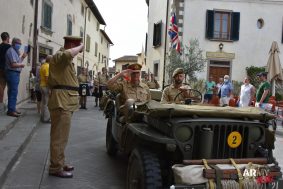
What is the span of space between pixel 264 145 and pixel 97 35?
4251 centimetres

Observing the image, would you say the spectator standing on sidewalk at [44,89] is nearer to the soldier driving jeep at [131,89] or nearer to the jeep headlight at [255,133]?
the soldier driving jeep at [131,89]

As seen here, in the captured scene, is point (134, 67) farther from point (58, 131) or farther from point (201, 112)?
point (201, 112)

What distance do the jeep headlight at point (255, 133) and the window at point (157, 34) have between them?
2437cm

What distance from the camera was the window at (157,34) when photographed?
28938 mm

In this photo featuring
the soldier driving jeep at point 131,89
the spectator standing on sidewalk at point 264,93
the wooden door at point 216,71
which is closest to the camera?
the soldier driving jeep at point 131,89

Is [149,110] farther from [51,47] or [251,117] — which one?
[51,47]

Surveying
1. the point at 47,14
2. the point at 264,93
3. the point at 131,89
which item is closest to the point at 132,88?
the point at 131,89

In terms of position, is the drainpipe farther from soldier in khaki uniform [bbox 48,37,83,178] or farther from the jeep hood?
the jeep hood

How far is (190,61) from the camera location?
2317 cm

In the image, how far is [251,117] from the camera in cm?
456

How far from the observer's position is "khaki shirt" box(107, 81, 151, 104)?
22.6 feet

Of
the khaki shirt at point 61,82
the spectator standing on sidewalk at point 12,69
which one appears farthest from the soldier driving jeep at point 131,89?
the spectator standing on sidewalk at point 12,69

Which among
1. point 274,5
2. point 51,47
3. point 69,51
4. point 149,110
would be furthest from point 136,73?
point 274,5

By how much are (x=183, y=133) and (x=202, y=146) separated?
8.7 inches
